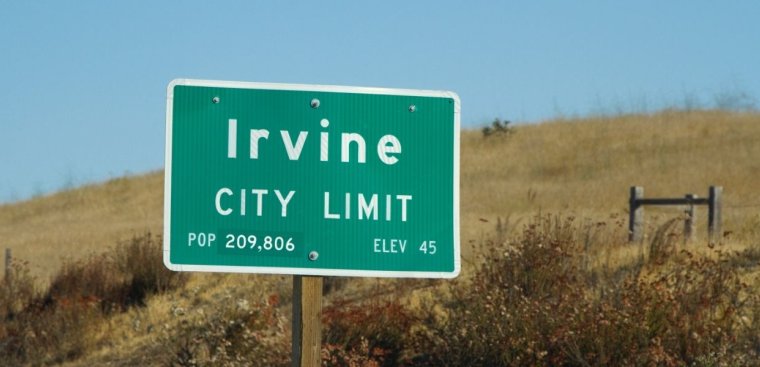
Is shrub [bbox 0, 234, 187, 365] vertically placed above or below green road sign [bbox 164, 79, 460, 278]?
below

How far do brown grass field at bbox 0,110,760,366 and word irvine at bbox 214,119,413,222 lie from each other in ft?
15.4

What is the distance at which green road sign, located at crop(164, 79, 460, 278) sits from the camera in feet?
14.3

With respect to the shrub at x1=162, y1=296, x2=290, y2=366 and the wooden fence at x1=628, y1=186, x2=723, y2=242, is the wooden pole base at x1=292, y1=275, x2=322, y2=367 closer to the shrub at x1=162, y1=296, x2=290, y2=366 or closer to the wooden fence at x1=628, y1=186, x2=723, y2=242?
the shrub at x1=162, y1=296, x2=290, y2=366

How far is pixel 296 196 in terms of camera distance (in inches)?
172

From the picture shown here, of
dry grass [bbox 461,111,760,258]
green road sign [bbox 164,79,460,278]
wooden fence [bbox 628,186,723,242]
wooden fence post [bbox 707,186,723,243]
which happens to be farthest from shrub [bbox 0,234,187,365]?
green road sign [bbox 164,79,460,278]

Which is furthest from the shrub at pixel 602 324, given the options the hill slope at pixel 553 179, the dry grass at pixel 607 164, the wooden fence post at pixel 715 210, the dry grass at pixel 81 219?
the dry grass at pixel 81 219

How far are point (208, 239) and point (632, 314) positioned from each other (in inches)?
236

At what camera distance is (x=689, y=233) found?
16.5 meters

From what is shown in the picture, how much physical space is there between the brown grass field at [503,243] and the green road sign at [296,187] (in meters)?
4.62

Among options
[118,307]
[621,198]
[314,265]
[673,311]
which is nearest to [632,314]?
[673,311]

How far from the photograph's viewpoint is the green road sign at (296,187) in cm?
436

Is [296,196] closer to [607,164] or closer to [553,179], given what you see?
[553,179]

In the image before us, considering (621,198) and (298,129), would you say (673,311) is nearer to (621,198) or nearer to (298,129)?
(298,129)

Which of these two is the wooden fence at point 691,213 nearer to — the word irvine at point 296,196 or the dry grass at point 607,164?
the dry grass at point 607,164
